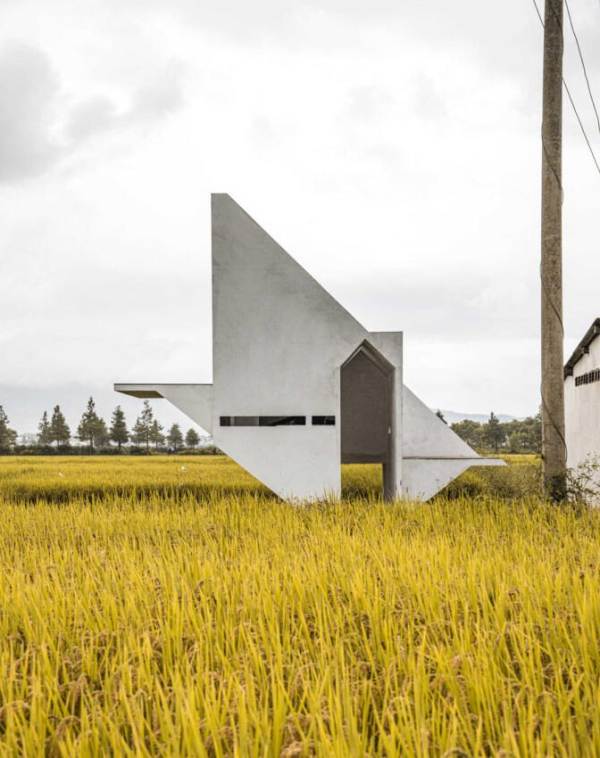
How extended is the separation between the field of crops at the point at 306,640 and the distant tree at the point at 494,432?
6259 cm

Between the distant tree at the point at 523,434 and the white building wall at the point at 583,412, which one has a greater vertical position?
the white building wall at the point at 583,412

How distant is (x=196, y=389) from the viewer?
9516 mm

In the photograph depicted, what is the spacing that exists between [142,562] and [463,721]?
3414 millimetres

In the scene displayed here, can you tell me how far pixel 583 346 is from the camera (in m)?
14.1

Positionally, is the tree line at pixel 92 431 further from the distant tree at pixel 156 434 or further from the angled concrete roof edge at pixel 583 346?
the angled concrete roof edge at pixel 583 346

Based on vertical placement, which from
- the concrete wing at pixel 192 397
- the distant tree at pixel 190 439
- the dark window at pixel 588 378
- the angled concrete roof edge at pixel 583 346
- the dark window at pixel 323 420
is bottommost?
the distant tree at pixel 190 439

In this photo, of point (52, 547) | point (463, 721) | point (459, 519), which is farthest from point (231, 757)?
point (459, 519)

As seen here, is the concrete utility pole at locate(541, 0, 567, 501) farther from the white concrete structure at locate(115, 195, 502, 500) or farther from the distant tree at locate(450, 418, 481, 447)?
the distant tree at locate(450, 418, 481, 447)

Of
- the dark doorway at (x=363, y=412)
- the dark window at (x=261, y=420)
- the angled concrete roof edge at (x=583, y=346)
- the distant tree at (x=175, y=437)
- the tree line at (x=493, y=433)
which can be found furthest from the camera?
the distant tree at (x=175, y=437)

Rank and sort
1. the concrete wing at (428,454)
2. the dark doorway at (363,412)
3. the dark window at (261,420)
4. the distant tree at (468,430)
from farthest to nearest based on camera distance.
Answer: the distant tree at (468,430) → the dark doorway at (363,412) → the concrete wing at (428,454) → the dark window at (261,420)

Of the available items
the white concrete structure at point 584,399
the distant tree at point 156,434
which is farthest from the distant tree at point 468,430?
the white concrete structure at point 584,399

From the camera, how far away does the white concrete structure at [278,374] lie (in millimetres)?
9383

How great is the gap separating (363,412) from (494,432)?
59.3m

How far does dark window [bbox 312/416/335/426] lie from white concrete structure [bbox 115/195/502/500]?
0.05 ft
